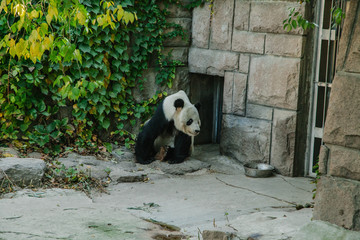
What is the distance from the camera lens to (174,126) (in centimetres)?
735

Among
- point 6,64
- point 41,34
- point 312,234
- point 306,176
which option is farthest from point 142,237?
point 6,64

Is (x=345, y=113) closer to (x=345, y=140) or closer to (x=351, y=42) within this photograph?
(x=345, y=140)

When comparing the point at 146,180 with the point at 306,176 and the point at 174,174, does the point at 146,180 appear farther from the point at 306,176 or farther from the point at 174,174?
the point at 306,176

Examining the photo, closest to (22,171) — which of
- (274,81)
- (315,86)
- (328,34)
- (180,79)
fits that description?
(180,79)

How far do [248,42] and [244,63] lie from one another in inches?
10.7

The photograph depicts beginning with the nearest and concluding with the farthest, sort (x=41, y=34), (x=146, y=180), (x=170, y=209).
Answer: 1. (x=41, y=34)
2. (x=170, y=209)
3. (x=146, y=180)

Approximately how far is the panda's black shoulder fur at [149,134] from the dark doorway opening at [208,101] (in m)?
1.06

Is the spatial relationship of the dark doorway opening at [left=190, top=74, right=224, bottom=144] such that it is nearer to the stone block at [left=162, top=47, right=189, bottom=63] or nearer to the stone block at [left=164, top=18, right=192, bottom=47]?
the stone block at [left=162, top=47, right=189, bottom=63]

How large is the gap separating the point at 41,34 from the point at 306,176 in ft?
12.9

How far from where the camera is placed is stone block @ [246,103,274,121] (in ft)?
22.5

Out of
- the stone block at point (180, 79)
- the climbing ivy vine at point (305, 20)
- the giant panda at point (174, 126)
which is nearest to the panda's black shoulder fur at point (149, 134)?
the giant panda at point (174, 126)

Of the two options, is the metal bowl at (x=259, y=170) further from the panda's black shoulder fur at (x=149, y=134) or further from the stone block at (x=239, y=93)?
the panda's black shoulder fur at (x=149, y=134)

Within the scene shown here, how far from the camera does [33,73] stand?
7.00 m

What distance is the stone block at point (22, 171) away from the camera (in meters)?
5.82
